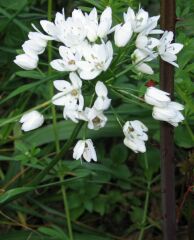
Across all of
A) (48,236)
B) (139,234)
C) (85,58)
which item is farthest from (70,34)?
(139,234)

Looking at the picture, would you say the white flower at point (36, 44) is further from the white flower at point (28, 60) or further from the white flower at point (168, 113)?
the white flower at point (168, 113)

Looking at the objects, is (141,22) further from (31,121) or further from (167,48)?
(31,121)

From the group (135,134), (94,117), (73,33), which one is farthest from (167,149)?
(73,33)

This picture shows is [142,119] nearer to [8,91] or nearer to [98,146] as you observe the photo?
[98,146]

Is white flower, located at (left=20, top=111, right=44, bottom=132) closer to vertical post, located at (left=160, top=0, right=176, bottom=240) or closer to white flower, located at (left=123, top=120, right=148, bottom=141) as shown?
white flower, located at (left=123, top=120, right=148, bottom=141)

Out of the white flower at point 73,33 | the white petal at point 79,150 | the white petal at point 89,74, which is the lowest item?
the white petal at point 79,150

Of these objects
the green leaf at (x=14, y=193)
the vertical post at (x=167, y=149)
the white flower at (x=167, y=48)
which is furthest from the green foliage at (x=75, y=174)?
the white flower at (x=167, y=48)
